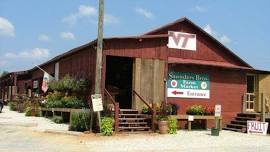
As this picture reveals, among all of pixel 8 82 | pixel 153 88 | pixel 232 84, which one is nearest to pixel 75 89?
pixel 153 88

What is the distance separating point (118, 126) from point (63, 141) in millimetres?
3420

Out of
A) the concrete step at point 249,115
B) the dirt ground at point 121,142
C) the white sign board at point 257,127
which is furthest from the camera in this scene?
the concrete step at point 249,115

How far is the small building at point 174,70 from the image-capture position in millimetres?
22250

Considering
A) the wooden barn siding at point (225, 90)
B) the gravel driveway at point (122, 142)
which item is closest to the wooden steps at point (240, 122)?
the wooden barn siding at point (225, 90)

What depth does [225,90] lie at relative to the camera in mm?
25469

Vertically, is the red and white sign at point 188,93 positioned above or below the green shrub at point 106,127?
above

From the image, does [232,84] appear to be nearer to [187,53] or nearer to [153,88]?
[187,53]

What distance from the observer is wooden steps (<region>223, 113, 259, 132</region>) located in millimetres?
24016

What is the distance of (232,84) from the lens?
2573 centimetres

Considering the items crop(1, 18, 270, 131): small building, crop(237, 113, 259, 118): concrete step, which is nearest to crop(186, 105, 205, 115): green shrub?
crop(1, 18, 270, 131): small building

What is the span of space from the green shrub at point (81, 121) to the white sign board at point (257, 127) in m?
8.30

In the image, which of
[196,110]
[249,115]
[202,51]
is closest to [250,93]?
[249,115]

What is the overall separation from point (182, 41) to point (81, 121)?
314 inches

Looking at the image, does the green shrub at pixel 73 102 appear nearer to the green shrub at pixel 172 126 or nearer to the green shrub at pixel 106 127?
the green shrub at pixel 106 127
